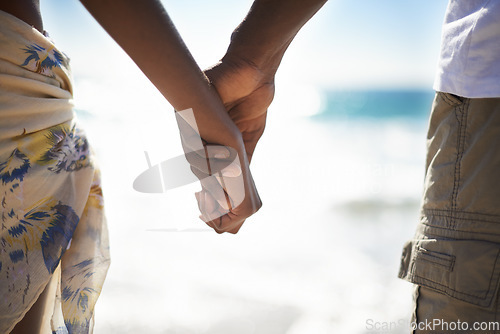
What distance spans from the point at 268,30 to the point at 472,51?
0.53 meters

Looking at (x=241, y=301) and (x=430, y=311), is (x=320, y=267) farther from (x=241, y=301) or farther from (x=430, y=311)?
(x=430, y=311)

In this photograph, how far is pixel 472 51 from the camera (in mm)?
1060

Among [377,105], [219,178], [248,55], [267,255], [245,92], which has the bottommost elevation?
[377,105]

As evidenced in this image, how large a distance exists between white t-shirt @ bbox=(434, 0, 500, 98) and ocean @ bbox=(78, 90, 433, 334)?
2.60 ft

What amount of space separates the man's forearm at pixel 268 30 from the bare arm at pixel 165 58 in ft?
0.63

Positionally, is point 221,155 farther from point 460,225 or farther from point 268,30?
point 460,225

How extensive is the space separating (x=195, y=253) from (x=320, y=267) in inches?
42.2

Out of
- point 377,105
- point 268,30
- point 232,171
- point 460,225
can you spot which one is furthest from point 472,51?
point 377,105

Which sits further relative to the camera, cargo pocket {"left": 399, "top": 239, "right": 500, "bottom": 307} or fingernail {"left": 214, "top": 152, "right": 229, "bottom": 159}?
fingernail {"left": 214, "top": 152, "right": 229, "bottom": 159}

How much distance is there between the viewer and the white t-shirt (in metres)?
1.03

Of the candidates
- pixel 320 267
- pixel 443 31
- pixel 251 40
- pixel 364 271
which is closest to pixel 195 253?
pixel 320 267

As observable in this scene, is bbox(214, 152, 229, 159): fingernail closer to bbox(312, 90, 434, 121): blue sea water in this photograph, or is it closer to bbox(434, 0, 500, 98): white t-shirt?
bbox(434, 0, 500, 98): white t-shirt

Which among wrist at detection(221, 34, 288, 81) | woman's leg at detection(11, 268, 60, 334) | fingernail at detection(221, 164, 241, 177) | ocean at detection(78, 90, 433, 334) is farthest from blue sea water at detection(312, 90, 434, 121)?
woman's leg at detection(11, 268, 60, 334)

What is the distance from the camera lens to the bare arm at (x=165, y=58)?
1040 mm
